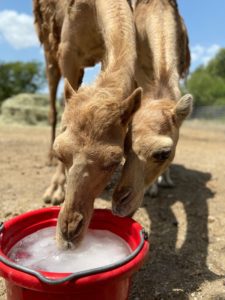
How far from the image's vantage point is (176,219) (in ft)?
15.4

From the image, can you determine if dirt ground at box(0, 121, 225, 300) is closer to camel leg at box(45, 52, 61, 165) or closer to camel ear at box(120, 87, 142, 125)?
camel leg at box(45, 52, 61, 165)

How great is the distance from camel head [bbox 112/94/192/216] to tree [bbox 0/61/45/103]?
3751 cm

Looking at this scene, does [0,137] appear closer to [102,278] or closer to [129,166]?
[129,166]

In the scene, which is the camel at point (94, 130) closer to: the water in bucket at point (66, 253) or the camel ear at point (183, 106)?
the water in bucket at point (66, 253)

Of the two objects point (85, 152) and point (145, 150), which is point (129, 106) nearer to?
point (145, 150)

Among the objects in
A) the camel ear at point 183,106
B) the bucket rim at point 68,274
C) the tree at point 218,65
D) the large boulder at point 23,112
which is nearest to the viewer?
the bucket rim at point 68,274

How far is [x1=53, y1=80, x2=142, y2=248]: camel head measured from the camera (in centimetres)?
269

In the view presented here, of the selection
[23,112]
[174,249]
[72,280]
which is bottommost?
[23,112]

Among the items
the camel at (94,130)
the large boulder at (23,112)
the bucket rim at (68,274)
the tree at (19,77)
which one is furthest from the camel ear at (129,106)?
the tree at (19,77)

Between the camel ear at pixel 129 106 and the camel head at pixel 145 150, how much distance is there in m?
0.26

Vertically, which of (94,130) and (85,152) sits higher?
(94,130)

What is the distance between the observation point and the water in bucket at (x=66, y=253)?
265 cm

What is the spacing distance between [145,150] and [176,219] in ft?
5.58

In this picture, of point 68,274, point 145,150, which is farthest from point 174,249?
point 68,274
